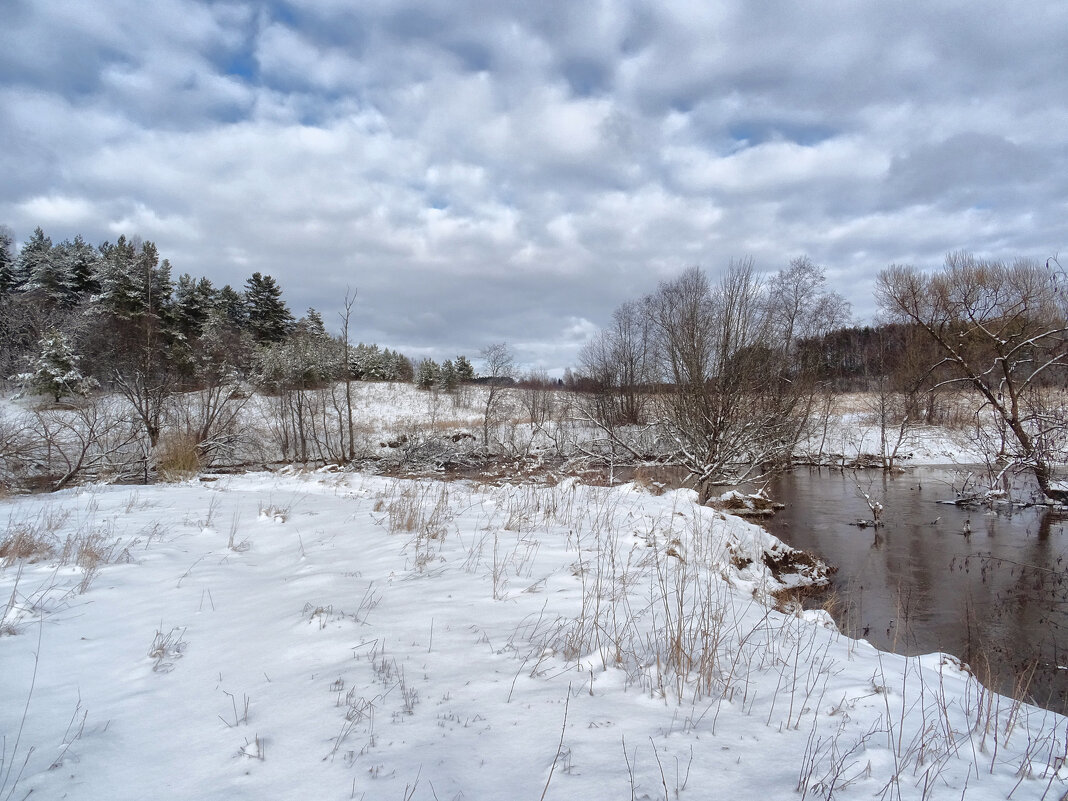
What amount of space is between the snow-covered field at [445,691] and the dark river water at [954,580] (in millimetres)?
1148

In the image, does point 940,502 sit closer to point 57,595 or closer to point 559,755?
point 559,755

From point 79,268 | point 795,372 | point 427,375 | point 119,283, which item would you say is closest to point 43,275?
point 79,268

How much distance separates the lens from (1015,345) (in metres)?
11.0

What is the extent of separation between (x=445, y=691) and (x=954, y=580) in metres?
9.15

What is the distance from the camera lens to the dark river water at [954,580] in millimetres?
5633

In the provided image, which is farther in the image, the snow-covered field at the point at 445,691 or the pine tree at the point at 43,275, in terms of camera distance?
the pine tree at the point at 43,275

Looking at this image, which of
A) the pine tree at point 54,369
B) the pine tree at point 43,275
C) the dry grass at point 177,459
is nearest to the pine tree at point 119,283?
the pine tree at point 43,275

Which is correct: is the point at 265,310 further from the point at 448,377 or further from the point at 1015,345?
the point at 1015,345

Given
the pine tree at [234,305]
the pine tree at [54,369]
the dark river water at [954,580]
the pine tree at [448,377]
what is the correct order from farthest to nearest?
the pine tree at [448,377] → the pine tree at [234,305] → the pine tree at [54,369] → the dark river water at [954,580]

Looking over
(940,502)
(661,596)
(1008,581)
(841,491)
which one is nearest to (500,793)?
(661,596)

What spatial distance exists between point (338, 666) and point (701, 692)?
1.93 metres

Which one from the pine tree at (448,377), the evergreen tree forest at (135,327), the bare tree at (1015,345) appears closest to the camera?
the bare tree at (1015,345)

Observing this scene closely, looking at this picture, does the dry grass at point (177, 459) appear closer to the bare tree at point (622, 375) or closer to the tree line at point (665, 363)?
the tree line at point (665, 363)

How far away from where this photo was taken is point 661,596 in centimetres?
429
